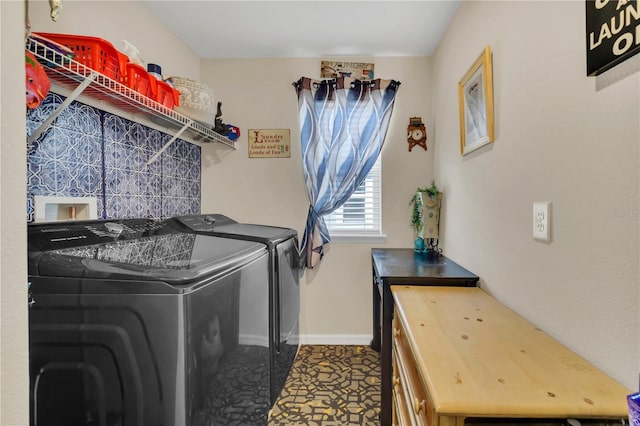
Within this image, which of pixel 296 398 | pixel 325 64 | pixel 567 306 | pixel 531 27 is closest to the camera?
pixel 567 306

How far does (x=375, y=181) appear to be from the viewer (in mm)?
2750

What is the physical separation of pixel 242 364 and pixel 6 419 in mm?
946

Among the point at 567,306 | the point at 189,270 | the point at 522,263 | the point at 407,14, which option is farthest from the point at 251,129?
the point at 567,306

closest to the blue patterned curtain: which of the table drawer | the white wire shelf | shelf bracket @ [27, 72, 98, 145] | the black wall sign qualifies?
the white wire shelf

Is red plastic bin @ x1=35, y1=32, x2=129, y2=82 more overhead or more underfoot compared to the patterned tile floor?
more overhead

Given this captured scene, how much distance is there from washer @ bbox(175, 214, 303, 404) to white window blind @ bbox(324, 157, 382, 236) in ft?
1.66

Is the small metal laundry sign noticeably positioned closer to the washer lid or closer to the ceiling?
the ceiling

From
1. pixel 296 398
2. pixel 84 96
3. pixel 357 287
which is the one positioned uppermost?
pixel 84 96

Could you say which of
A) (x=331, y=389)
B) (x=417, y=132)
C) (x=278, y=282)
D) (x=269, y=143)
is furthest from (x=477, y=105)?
(x=331, y=389)

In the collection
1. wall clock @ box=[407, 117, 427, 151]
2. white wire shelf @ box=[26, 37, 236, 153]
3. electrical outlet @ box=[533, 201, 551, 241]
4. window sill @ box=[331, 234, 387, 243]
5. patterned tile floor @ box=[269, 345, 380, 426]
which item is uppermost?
wall clock @ box=[407, 117, 427, 151]

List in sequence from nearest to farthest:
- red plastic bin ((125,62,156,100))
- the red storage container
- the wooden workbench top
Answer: the wooden workbench top, red plastic bin ((125,62,156,100)), the red storage container

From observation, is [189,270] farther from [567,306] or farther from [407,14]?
[407,14]

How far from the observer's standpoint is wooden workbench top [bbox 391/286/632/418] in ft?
2.16

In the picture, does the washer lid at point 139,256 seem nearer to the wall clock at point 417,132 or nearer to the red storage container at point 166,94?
the red storage container at point 166,94
